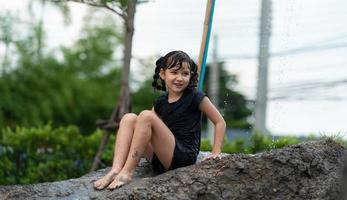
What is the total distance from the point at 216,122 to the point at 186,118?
188 millimetres

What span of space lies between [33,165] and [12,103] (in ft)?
37.4

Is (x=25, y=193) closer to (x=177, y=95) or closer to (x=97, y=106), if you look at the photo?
(x=177, y=95)

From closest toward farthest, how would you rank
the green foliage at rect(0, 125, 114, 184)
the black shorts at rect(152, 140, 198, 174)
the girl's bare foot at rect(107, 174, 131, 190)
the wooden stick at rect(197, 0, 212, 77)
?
the girl's bare foot at rect(107, 174, 131, 190) < the black shorts at rect(152, 140, 198, 174) < the wooden stick at rect(197, 0, 212, 77) < the green foliage at rect(0, 125, 114, 184)

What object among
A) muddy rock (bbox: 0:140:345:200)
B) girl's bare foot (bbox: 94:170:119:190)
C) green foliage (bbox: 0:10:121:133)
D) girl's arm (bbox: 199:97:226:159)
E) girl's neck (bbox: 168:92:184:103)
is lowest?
green foliage (bbox: 0:10:121:133)

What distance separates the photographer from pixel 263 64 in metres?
11.8

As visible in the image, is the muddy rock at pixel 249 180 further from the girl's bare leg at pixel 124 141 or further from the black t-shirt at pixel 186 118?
the black t-shirt at pixel 186 118

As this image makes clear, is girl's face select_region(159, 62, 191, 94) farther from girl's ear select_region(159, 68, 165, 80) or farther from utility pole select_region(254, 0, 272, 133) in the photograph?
utility pole select_region(254, 0, 272, 133)

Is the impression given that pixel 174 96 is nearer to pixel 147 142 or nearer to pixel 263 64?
pixel 147 142

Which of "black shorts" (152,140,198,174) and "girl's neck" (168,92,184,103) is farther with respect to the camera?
"girl's neck" (168,92,184,103)

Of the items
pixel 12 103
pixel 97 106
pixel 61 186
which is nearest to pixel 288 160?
pixel 61 186

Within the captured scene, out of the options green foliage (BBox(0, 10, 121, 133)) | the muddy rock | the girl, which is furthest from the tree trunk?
green foliage (BBox(0, 10, 121, 133))

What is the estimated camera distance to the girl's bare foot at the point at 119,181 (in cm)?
463

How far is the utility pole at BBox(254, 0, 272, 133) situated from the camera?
358 inches

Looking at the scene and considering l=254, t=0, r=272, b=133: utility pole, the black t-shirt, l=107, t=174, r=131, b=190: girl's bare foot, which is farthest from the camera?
l=254, t=0, r=272, b=133: utility pole
